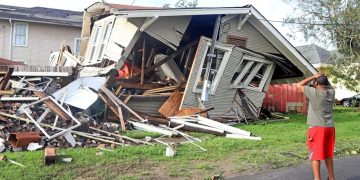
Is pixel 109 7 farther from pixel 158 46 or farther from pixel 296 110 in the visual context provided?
pixel 296 110

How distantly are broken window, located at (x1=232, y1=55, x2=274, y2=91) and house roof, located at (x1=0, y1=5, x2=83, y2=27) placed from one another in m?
18.3

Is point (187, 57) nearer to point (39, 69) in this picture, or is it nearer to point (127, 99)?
point (127, 99)

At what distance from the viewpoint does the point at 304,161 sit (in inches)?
338

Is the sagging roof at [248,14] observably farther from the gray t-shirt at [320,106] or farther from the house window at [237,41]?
the gray t-shirt at [320,106]

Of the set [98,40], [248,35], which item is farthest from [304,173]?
[98,40]

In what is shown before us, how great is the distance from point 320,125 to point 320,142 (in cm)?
24

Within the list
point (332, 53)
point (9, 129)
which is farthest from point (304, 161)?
point (332, 53)

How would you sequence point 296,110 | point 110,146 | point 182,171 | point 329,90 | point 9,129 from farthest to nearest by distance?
point 296,110 < point 9,129 < point 110,146 < point 182,171 < point 329,90

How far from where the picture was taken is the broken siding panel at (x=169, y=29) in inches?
577

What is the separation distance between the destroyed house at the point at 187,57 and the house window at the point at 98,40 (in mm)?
39

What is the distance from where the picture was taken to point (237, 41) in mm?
16562

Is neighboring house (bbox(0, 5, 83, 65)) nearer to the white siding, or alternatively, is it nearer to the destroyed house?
the white siding

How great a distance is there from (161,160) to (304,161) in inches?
112

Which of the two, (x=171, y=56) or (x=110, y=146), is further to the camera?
(x=171, y=56)
